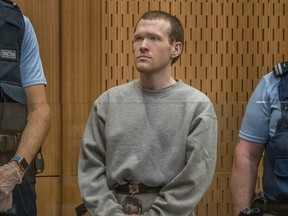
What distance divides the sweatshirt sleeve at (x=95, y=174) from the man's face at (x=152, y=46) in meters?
0.21

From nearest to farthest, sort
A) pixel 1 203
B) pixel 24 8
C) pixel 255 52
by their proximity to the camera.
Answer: pixel 1 203
pixel 24 8
pixel 255 52

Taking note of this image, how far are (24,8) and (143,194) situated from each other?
2.91 ft

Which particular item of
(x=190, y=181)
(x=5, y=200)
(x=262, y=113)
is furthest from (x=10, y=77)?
(x=262, y=113)

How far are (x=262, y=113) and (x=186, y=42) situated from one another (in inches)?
23.9

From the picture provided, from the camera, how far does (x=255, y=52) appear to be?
2.85 metres

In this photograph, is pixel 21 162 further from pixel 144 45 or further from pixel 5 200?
pixel 144 45

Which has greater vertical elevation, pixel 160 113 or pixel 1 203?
pixel 160 113

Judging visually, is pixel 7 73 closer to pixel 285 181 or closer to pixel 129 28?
pixel 129 28

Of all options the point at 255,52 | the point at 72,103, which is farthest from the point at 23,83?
the point at 255,52

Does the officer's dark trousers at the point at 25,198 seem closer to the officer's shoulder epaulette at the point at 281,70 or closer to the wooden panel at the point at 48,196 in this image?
the wooden panel at the point at 48,196

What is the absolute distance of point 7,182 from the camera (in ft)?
7.04

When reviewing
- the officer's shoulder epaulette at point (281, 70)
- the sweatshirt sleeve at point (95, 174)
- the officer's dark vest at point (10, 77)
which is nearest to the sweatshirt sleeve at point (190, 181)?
the sweatshirt sleeve at point (95, 174)

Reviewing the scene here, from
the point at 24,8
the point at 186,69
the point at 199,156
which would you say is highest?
the point at 24,8

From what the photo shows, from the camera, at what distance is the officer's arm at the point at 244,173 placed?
2.33m
